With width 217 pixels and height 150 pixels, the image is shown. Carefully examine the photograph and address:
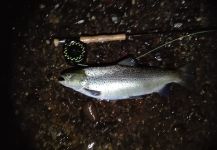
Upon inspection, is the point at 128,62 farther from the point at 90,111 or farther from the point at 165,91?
the point at 90,111

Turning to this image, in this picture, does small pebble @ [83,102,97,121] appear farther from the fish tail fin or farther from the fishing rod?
the fish tail fin

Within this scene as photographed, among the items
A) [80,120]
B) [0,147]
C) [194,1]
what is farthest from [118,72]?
[0,147]

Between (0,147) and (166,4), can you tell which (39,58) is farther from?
(166,4)

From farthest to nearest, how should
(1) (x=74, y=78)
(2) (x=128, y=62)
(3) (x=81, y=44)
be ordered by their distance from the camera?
A: 1. (3) (x=81, y=44)
2. (2) (x=128, y=62)
3. (1) (x=74, y=78)

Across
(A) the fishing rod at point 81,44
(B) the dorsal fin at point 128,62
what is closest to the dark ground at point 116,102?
(A) the fishing rod at point 81,44

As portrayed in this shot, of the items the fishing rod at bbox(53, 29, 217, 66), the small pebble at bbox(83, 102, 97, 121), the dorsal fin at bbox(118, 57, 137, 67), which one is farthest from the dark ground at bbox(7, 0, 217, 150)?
the dorsal fin at bbox(118, 57, 137, 67)

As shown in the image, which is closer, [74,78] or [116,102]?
[74,78]

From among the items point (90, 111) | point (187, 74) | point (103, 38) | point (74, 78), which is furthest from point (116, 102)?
point (187, 74)

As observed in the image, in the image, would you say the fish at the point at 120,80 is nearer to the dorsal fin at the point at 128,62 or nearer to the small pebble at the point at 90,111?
the dorsal fin at the point at 128,62
